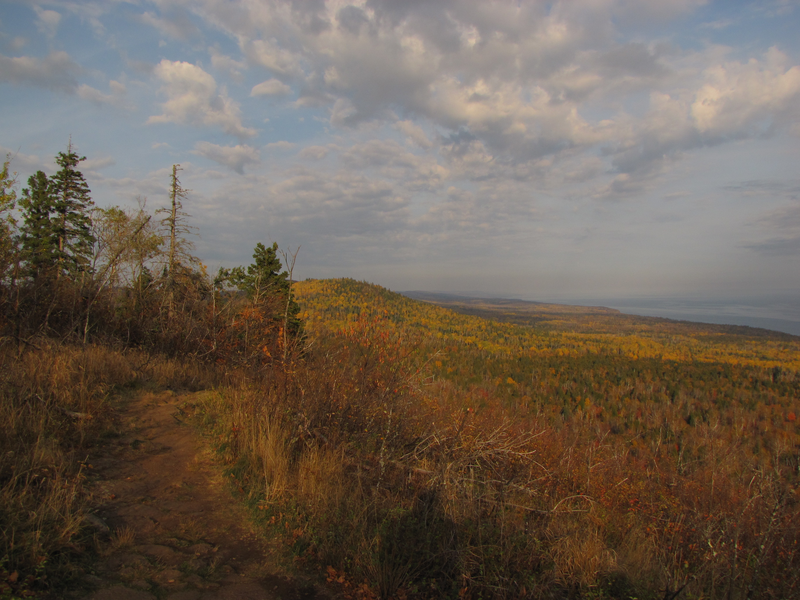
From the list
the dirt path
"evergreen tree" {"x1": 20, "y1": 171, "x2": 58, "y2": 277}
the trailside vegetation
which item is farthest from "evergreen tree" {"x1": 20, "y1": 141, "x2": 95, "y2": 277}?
the dirt path

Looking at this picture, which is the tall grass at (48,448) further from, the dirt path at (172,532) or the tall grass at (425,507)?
the tall grass at (425,507)

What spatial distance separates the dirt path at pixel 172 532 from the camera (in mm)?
2666

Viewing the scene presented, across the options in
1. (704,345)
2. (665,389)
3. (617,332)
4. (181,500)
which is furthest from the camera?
(617,332)

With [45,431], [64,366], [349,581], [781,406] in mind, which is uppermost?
[64,366]

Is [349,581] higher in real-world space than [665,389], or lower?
higher

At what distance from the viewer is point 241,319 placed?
12.7 meters

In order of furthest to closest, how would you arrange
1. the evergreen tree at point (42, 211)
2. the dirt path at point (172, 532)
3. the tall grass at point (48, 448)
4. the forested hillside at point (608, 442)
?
the evergreen tree at point (42, 211) → the forested hillside at point (608, 442) → the dirt path at point (172, 532) → the tall grass at point (48, 448)

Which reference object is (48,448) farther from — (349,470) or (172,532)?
(349,470)

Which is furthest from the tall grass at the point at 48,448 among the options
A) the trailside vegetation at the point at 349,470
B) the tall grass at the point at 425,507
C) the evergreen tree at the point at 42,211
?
the evergreen tree at the point at 42,211

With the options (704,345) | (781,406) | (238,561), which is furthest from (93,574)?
(704,345)

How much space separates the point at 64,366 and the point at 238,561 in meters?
4.85

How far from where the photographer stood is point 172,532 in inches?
129

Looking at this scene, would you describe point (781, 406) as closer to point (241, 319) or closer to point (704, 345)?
point (704, 345)

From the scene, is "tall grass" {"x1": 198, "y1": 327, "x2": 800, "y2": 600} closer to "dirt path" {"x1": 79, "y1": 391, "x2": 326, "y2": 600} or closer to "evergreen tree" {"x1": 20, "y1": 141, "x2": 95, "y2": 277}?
"dirt path" {"x1": 79, "y1": 391, "x2": 326, "y2": 600}
